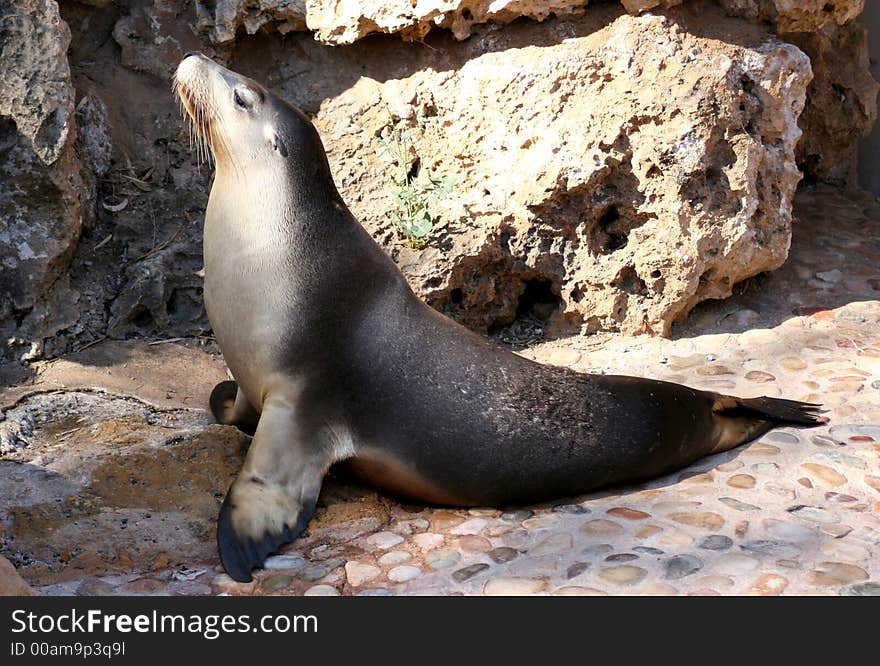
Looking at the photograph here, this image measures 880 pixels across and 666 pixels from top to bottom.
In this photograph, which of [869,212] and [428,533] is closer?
[428,533]

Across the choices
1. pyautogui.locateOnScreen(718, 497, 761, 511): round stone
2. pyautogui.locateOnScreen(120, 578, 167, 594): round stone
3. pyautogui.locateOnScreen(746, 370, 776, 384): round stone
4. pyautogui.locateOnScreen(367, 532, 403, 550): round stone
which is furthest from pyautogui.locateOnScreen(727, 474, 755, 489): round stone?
pyautogui.locateOnScreen(120, 578, 167, 594): round stone

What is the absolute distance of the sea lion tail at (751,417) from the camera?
4.21 meters

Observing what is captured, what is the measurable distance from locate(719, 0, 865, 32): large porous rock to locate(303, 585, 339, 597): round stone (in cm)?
375

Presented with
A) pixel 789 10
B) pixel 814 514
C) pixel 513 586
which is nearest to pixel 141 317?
pixel 513 586

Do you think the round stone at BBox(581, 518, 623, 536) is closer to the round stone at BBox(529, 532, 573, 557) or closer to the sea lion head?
the round stone at BBox(529, 532, 573, 557)

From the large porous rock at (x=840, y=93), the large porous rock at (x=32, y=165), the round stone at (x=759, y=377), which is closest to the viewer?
the large porous rock at (x=32, y=165)

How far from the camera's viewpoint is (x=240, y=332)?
390cm

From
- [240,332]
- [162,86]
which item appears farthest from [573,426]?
[162,86]

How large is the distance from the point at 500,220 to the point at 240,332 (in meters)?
1.84

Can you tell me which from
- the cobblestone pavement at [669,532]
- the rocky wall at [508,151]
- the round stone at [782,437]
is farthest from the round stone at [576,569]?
the rocky wall at [508,151]

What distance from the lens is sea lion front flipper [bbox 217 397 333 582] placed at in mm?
3324

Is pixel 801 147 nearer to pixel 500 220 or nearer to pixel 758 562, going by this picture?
pixel 500 220

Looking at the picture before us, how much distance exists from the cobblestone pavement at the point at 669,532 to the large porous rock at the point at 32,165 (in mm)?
654

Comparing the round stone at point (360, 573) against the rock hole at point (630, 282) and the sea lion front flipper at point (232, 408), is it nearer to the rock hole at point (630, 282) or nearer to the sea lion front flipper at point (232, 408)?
the sea lion front flipper at point (232, 408)
